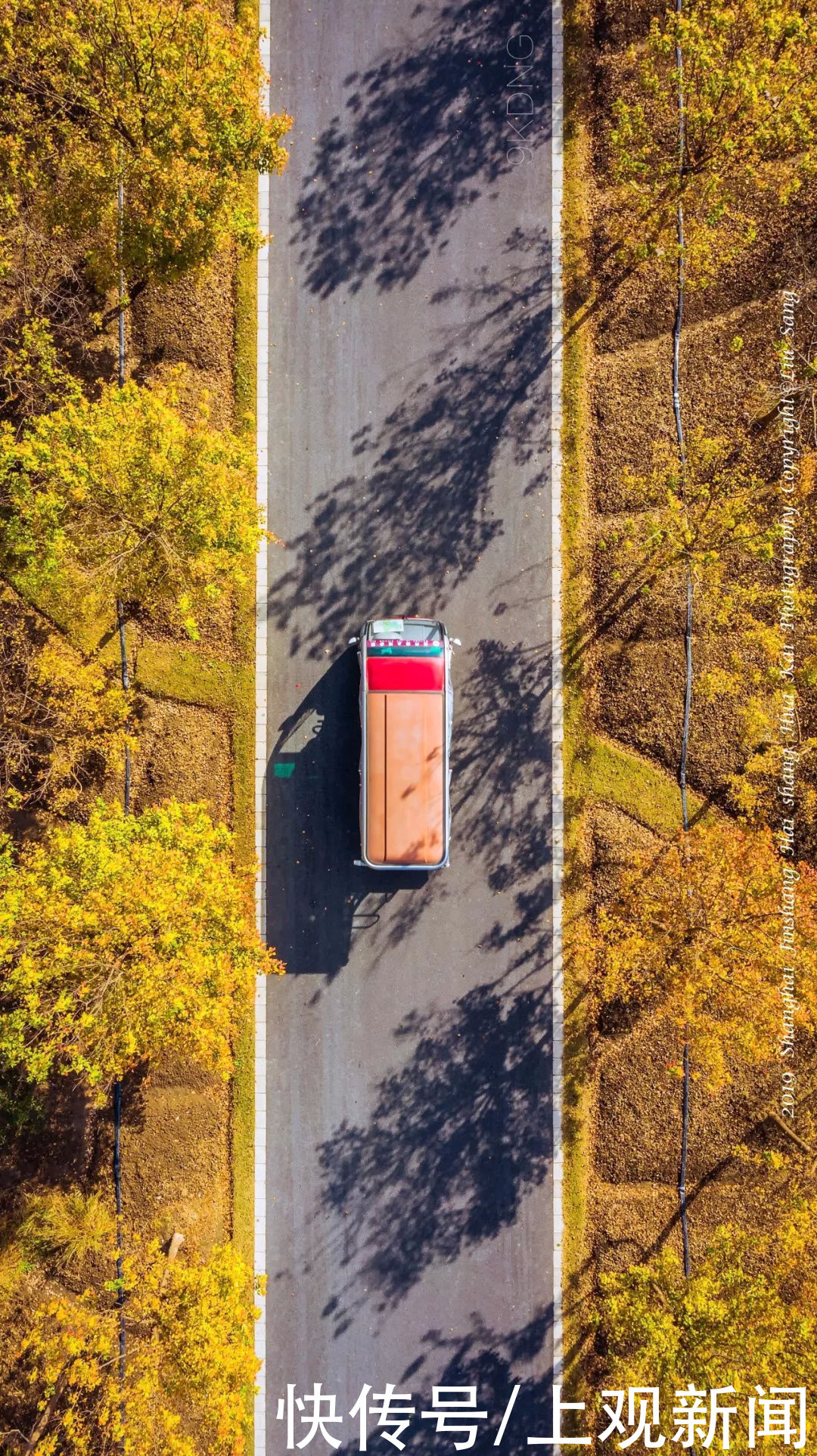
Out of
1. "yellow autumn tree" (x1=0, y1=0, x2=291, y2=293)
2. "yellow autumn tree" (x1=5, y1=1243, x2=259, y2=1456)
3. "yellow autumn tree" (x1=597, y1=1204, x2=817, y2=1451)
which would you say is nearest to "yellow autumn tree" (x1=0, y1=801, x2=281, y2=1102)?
"yellow autumn tree" (x1=5, y1=1243, x2=259, y2=1456)

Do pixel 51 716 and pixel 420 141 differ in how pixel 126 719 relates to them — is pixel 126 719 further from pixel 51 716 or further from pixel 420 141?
pixel 420 141

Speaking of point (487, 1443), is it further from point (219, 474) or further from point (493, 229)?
point (493, 229)

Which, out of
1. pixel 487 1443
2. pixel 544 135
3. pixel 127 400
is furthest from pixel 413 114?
pixel 487 1443

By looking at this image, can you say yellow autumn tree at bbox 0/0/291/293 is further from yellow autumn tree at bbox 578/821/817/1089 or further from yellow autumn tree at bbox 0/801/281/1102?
yellow autumn tree at bbox 578/821/817/1089

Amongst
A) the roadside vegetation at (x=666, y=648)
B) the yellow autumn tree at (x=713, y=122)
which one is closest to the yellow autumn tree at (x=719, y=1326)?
the roadside vegetation at (x=666, y=648)

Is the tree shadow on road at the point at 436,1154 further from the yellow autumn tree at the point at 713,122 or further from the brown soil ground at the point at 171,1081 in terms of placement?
the yellow autumn tree at the point at 713,122

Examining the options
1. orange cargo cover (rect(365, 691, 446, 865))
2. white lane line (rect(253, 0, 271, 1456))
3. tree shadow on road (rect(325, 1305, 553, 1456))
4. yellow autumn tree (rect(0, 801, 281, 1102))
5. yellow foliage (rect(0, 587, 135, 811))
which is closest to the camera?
yellow autumn tree (rect(0, 801, 281, 1102))

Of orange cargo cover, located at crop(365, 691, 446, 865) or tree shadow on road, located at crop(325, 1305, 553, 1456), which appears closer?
orange cargo cover, located at crop(365, 691, 446, 865)
